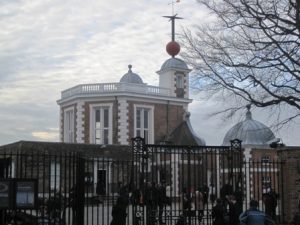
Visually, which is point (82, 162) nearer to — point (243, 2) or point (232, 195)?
point (232, 195)

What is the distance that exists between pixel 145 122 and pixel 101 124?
4.47 meters

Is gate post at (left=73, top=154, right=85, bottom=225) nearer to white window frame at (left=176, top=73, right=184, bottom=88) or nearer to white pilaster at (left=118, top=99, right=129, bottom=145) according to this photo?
white pilaster at (left=118, top=99, right=129, bottom=145)

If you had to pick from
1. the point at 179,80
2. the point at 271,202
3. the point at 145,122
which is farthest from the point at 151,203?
the point at 179,80

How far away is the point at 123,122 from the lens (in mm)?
56344

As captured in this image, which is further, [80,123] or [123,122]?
[80,123]

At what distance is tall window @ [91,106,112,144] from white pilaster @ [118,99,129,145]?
4.20 feet

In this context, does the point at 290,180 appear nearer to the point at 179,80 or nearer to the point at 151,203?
the point at 151,203

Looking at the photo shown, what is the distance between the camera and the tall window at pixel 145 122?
190ft

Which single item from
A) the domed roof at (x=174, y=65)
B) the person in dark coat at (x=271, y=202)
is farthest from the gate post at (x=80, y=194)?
the domed roof at (x=174, y=65)

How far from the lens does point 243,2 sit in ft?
65.6

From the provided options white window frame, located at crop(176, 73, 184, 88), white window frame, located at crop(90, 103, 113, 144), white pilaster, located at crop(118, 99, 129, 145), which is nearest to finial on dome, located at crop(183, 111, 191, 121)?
white window frame, located at crop(176, 73, 184, 88)

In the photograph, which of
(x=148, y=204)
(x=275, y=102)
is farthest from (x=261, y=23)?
(x=148, y=204)

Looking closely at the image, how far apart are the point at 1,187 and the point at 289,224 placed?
34.4 feet

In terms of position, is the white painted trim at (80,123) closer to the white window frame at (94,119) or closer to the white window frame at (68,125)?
the white window frame at (94,119)
